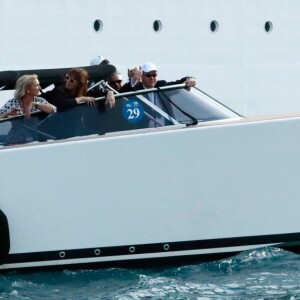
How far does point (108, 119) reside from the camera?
7.82 meters

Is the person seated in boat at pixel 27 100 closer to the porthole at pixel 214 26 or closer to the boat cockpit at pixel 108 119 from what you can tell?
the boat cockpit at pixel 108 119

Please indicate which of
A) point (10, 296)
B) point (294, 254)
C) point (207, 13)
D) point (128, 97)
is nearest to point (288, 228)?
point (294, 254)

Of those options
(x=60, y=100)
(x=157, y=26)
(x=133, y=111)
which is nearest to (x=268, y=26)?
(x=157, y=26)

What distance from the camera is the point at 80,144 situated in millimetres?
7645

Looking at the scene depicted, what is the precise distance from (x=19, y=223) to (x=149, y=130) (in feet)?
3.58

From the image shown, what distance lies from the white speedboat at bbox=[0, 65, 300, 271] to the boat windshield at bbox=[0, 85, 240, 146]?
31 millimetres

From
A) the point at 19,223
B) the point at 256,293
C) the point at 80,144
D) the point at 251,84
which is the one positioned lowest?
the point at 256,293

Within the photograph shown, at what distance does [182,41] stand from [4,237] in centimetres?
693

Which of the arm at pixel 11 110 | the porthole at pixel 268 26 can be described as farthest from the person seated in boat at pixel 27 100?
the porthole at pixel 268 26

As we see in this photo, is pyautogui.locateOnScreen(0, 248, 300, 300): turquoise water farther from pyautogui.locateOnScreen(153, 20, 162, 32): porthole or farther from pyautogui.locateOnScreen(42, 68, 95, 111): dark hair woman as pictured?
pyautogui.locateOnScreen(153, 20, 162, 32): porthole

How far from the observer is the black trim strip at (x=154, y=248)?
7730mm

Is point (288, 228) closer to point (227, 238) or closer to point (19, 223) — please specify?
point (227, 238)

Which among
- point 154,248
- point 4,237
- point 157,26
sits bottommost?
point 154,248

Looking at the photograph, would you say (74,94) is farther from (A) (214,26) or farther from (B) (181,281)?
(A) (214,26)
